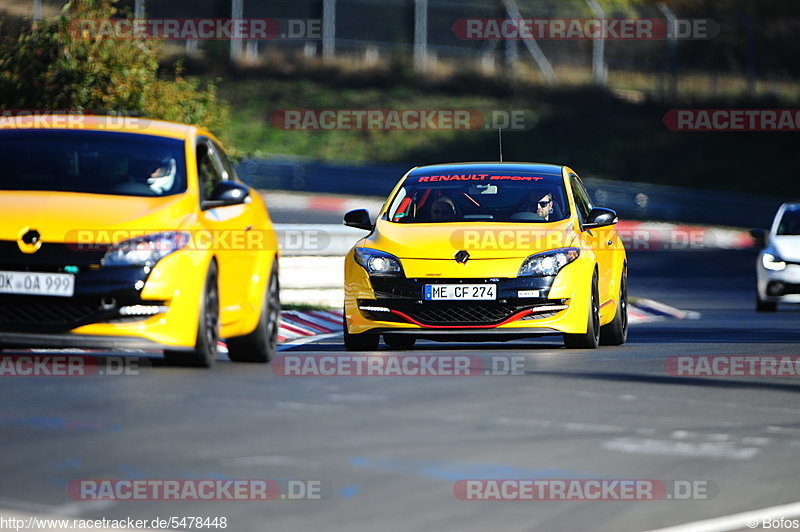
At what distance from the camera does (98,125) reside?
12.0 metres

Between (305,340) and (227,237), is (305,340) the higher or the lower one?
the lower one

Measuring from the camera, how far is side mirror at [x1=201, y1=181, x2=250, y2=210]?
11305 mm

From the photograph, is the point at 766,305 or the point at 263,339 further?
the point at 766,305

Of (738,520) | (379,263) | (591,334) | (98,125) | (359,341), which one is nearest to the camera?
(738,520)

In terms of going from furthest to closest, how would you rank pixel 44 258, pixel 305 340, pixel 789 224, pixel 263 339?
pixel 789 224 → pixel 305 340 → pixel 263 339 → pixel 44 258

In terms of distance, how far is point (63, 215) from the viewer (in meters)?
10.6

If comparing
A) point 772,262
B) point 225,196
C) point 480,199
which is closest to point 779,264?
point 772,262

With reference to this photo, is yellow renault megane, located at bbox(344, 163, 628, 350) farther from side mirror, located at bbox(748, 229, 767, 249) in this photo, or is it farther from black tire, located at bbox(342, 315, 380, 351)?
side mirror, located at bbox(748, 229, 767, 249)

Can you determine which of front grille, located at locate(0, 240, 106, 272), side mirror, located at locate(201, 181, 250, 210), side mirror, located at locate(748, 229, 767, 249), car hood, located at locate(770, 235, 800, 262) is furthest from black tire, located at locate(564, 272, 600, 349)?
side mirror, located at locate(748, 229, 767, 249)

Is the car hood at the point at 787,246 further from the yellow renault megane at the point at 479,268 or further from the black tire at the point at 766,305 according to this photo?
the yellow renault megane at the point at 479,268

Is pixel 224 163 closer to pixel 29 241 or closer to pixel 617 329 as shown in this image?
pixel 29 241

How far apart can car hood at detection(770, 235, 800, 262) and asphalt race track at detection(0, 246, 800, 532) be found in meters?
9.30

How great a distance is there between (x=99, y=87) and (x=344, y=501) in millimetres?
15304

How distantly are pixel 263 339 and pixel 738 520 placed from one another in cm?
586
